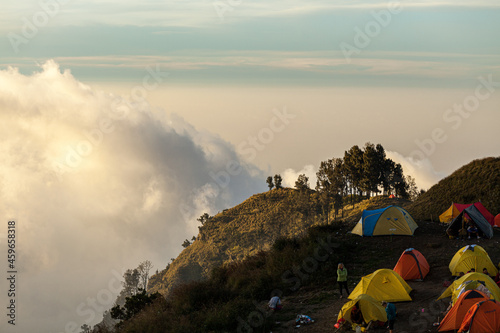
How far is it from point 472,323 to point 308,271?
45.2ft

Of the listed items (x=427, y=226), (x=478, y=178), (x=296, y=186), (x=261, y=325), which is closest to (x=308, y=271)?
(x=261, y=325)

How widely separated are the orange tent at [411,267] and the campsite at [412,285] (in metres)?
0.34

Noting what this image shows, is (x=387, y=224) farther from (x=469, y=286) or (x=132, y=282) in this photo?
(x=132, y=282)

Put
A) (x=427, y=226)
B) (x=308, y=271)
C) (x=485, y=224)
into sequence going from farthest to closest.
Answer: (x=427, y=226) < (x=485, y=224) < (x=308, y=271)

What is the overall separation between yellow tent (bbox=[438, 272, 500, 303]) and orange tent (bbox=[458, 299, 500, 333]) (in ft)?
6.59

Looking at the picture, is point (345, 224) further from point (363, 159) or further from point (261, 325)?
point (363, 159)

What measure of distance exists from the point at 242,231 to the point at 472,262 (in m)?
76.9

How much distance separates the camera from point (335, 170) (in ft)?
305

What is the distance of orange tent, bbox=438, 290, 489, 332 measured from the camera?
20.8 metres

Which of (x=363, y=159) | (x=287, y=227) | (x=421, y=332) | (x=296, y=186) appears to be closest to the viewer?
(x=421, y=332)

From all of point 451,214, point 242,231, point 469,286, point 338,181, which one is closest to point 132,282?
point 242,231

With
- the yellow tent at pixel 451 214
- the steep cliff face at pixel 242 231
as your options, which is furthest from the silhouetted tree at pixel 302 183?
the yellow tent at pixel 451 214

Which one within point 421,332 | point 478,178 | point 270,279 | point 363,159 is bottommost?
point 421,332

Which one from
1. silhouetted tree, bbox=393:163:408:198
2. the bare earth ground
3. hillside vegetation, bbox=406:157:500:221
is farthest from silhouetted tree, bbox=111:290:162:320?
silhouetted tree, bbox=393:163:408:198
